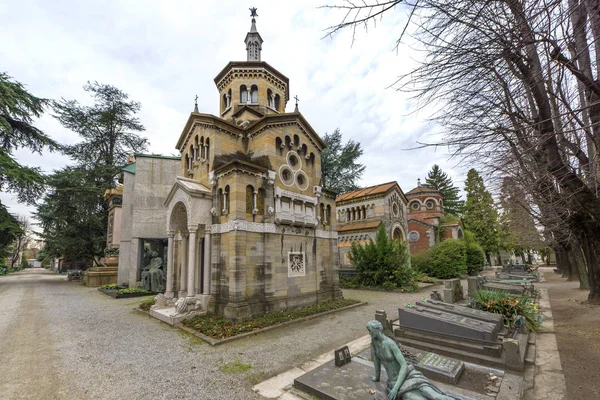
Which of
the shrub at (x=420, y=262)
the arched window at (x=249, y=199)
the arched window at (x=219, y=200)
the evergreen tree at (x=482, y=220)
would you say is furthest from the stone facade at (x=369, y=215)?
the evergreen tree at (x=482, y=220)

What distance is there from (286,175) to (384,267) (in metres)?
10.1

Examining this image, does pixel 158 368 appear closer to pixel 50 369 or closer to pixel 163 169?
pixel 50 369

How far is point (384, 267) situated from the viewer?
1808cm

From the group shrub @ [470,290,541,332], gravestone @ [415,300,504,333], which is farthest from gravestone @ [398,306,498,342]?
shrub @ [470,290,541,332]

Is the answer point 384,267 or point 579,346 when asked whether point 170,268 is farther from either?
point 579,346

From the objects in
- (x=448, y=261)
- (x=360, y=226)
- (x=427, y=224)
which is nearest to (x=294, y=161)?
(x=360, y=226)

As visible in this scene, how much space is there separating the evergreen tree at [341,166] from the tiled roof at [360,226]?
871 cm

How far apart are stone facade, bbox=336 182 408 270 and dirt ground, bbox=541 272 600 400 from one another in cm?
1385

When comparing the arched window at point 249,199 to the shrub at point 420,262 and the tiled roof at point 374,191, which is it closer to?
the tiled roof at point 374,191

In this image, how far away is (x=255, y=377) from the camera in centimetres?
559

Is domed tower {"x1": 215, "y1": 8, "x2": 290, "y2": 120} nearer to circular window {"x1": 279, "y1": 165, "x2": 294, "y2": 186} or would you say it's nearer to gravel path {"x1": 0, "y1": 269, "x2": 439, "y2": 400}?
circular window {"x1": 279, "y1": 165, "x2": 294, "y2": 186}

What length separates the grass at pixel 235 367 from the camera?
5891mm

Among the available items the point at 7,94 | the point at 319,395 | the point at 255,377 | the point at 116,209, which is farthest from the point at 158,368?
the point at 7,94

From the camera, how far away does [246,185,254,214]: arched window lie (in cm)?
1057
